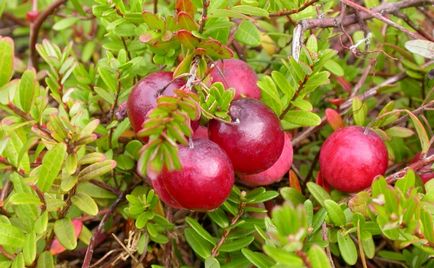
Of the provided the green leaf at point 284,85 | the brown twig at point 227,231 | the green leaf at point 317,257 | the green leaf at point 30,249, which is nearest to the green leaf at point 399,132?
the green leaf at point 284,85

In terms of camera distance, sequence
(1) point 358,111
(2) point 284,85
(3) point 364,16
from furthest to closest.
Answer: (3) point 364,16
(1) point 358,111
(2) point 284,85

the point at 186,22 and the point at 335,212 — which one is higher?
the point at 186,22

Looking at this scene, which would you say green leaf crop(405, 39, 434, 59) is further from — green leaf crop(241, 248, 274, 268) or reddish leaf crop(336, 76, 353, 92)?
green leaf crop(241, 248, 274, 268)

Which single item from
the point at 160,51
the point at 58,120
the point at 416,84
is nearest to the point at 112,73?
the point at 160,51

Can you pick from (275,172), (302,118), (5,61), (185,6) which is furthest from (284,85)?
(5,61)

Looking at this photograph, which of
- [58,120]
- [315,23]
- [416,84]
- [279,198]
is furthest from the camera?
[416,84]

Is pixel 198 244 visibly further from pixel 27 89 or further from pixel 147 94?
pixel 27 89

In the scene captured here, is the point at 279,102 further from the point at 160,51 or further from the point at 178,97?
the point at 178,97
